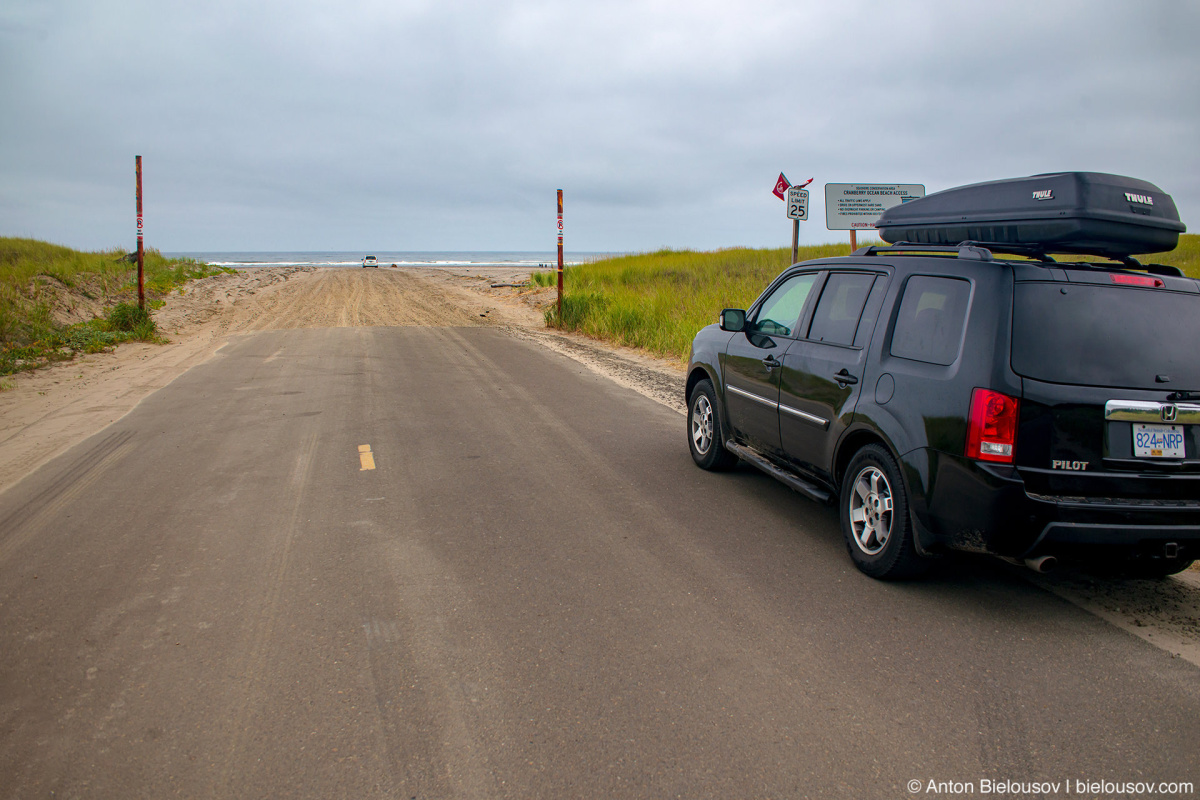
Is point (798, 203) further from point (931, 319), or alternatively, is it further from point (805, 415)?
point (931, 319)

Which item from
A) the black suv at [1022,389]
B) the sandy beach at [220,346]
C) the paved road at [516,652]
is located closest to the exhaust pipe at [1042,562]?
the black suv at [1022,389]

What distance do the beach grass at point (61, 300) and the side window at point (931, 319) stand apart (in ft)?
41.8

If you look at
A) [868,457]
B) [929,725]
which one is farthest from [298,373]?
[929,725]

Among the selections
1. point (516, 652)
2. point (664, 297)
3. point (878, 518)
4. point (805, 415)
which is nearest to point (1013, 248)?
point (805, 415)

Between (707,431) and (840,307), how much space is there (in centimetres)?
209

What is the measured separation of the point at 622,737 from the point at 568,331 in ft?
58.4

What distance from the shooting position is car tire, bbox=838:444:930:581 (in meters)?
4.35

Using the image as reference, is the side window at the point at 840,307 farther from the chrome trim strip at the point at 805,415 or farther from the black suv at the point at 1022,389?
the chrome trim strip at the point at 805,415

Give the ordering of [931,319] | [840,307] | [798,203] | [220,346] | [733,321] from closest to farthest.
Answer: [931,319]
[840,307]
[733,321]
[798,203]
[220,346]

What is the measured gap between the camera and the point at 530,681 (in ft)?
11.2

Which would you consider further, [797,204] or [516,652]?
[797,204]

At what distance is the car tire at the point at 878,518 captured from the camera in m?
4.35

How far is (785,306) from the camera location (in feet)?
20.3

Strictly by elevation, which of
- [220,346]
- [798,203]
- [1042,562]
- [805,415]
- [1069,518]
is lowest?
[1042,562]
